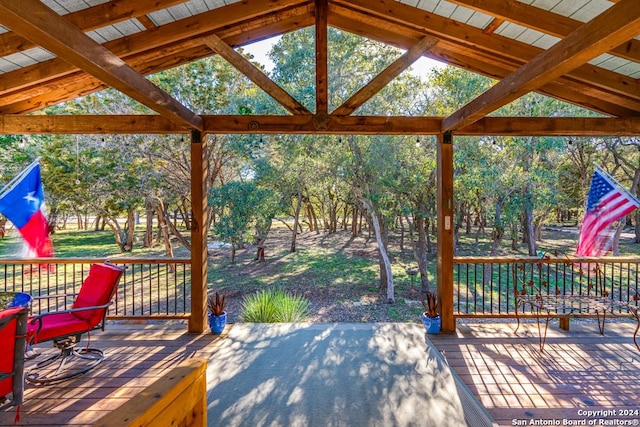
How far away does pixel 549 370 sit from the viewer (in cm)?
290

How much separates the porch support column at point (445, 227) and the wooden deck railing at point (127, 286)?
3.23 metres

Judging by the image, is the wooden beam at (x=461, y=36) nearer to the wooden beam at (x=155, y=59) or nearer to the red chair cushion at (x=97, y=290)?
the wooden beam at (x=155, y=59)

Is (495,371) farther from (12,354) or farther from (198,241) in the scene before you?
(12,354)

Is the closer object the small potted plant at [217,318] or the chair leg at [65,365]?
the chair leg at [65,365]

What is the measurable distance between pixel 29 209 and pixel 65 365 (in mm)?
2471

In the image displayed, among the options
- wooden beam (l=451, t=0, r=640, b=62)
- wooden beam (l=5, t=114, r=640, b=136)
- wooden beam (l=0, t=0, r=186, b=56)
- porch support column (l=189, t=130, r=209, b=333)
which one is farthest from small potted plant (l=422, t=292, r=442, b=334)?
wooden beam (l=0, t=0, r=186, b=56)

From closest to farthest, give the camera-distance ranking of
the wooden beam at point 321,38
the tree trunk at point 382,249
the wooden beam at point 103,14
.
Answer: the wooden beam at point 103,14 < the wooden beam at point 321,38 < the tree trunk at point 382,249

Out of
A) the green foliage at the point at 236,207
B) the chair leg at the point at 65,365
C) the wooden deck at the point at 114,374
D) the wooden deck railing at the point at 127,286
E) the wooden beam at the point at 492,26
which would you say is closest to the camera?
the wooden deck at the point at 114,374

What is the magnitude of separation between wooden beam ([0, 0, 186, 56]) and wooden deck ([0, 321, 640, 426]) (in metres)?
2.97

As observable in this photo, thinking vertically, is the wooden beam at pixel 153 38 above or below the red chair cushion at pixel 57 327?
above

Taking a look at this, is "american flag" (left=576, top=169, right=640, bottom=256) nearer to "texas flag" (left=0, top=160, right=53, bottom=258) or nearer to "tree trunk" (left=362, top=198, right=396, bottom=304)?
"tree trunk" (left=362, top=198, right=396, bottom=304)

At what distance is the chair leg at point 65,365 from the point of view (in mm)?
2729

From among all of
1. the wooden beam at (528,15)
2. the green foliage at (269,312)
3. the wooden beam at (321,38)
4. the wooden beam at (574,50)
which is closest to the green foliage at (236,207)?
the green foliage at (269,312)

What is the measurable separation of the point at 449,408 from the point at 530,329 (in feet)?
7.29
